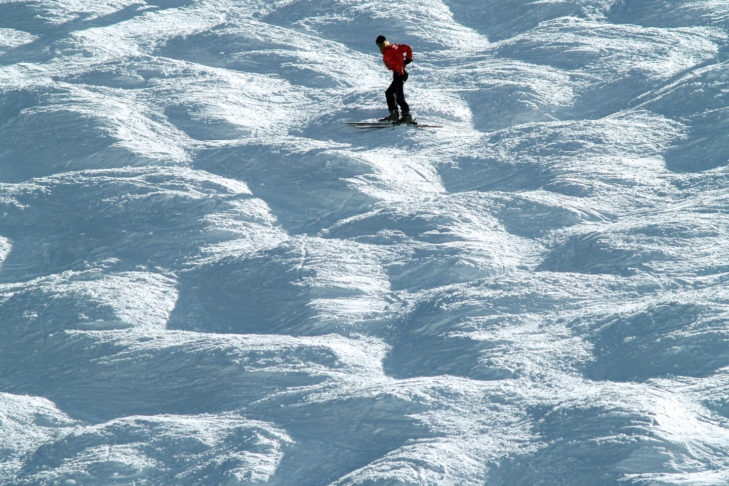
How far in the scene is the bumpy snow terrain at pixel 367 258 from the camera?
19.1ft

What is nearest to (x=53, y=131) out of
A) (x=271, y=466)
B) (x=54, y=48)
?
(x=54, y=48)

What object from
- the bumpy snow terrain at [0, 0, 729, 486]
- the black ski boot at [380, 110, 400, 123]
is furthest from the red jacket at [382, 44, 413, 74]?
the bumpy snow terrain at [0, 0, 729, 486]

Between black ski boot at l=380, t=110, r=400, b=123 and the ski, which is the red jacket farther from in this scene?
the ski

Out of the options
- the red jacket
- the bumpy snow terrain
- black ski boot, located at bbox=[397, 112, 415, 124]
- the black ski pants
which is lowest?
the bumpy snow terrain

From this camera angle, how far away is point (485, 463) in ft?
18.1

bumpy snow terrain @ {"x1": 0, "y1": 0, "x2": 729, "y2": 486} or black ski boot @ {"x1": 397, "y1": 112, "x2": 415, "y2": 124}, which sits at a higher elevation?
black ski boot @ {"x1": 397, "y1": 112, "x2": 415, "y2": 124}

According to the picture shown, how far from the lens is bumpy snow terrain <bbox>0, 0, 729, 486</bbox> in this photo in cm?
581

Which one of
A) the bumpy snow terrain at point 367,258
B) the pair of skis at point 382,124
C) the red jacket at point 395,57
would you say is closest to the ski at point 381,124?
the pair of skis at point 382,124

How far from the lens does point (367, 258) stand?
→ 797cm

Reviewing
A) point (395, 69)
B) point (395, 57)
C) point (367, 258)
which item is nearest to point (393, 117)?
point (395, 69)

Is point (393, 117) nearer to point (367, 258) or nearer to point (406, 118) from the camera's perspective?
point (406, 118)

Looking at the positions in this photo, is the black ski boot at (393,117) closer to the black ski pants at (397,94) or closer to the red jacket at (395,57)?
the black ski pants at (397,94)

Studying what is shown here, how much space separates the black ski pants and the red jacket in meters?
0.08

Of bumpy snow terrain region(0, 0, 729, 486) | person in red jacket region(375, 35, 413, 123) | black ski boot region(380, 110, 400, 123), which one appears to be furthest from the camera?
black ski boot region(380, 110, 400, 123)
